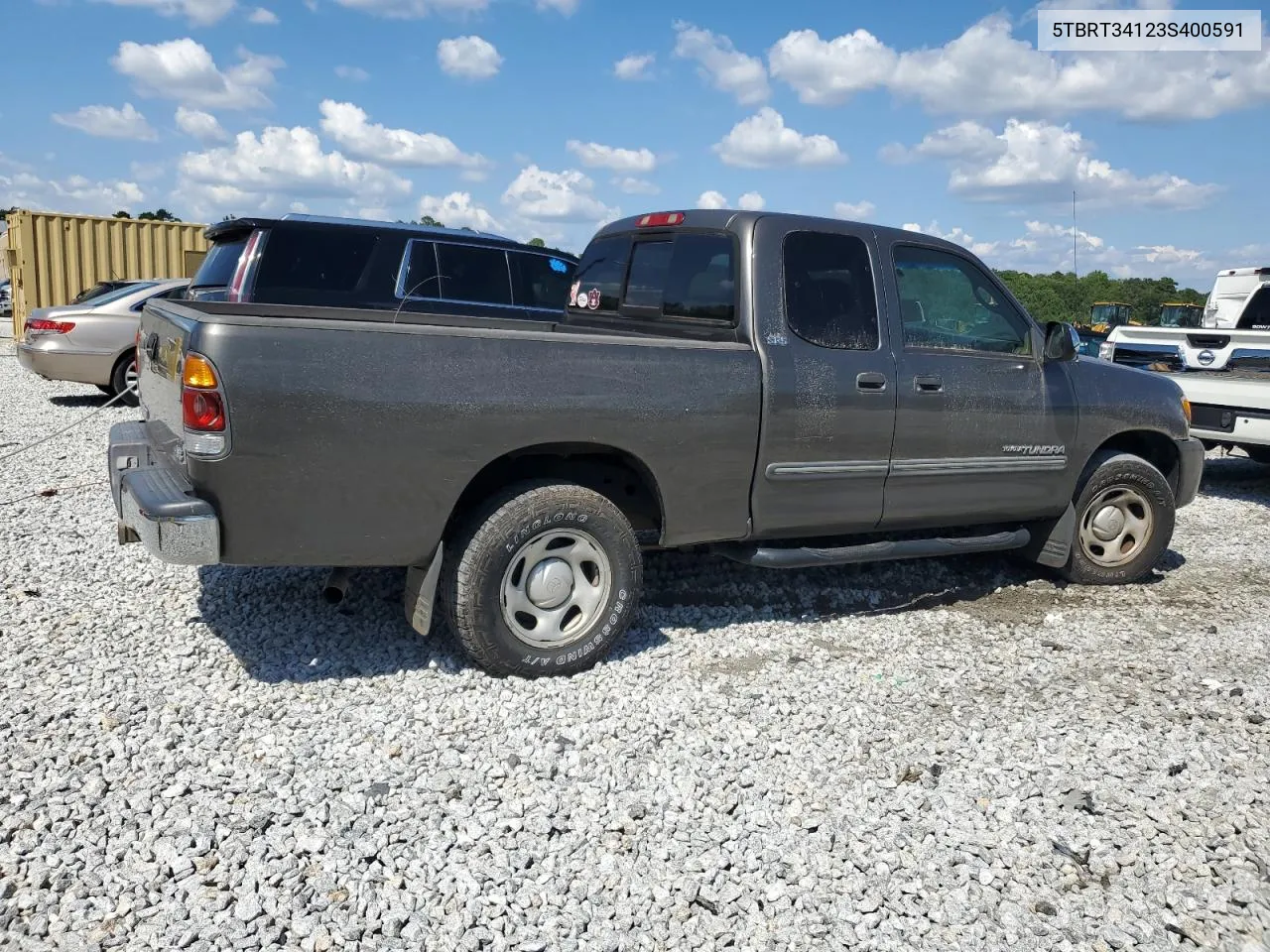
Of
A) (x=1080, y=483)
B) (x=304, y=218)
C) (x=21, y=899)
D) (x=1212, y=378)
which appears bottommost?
(x=21, y=899)

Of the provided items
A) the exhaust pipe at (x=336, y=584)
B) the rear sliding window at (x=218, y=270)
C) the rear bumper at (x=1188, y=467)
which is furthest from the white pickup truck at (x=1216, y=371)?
the rear sliding window at (x=218, y=270)

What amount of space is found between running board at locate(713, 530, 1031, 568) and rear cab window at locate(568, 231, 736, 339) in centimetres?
103

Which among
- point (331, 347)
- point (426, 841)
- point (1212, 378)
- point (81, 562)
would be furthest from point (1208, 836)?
point (1212, 378)

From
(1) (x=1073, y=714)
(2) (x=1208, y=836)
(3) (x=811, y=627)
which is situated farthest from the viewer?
(3) (x=811, y=627)

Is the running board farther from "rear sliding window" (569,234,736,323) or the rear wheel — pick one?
the rear wheel

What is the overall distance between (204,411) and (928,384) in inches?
129

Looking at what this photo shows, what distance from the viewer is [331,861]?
9.84ft

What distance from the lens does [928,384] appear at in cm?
506

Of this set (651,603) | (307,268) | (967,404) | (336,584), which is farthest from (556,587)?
(307,268)

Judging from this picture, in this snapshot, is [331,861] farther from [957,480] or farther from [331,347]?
[957,480]

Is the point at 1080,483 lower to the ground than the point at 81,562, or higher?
higher

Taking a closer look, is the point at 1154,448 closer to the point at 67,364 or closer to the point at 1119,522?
the point at 1119,522

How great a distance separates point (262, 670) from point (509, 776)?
1376 millimetres

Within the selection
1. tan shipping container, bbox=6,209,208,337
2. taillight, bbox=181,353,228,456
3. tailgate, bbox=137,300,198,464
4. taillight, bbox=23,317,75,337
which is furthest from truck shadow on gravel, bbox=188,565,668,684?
tan shipping container, bbox=6,209,208,337
